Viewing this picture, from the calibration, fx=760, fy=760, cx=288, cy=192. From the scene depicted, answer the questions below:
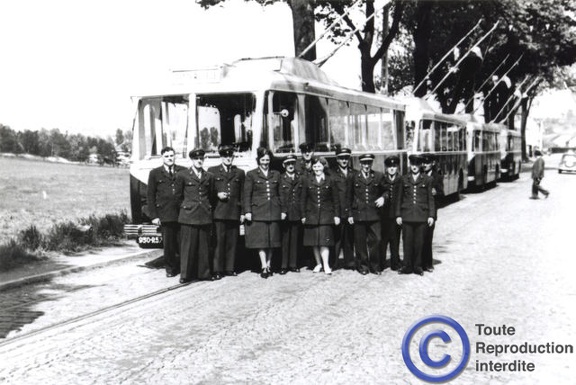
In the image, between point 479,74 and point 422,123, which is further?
point 479,74

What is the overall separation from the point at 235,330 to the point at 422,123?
1562 centimetres

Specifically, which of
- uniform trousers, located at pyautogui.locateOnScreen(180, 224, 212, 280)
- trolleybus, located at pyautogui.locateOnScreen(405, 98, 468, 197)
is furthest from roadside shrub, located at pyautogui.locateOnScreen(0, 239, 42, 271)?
trolleybus, located at pyautogui.locateOnScreen(405, 98, 468, 197)

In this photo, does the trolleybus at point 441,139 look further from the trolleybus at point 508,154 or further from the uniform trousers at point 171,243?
the uniform trousers at point 171,243

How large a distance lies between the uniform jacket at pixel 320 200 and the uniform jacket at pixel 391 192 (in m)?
0.69

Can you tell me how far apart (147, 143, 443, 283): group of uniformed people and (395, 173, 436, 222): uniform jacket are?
0.5 inches

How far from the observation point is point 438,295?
8.78 metres

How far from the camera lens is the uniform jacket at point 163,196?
33.6 feet

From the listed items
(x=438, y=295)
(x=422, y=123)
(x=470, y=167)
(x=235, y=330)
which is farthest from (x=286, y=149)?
(x=470, y=167)

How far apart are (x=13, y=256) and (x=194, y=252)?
3096 mm

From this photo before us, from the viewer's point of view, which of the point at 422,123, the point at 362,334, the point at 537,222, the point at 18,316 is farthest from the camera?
the point at 422,123

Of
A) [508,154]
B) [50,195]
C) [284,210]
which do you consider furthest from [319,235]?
[508,154]

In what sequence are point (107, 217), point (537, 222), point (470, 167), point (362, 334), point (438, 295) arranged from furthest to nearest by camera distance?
point (470, 167)
point (537, 222)
point (107, 217)
point (438, 295)
point (362, 334)

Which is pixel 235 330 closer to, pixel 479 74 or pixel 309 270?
pixel 309 270

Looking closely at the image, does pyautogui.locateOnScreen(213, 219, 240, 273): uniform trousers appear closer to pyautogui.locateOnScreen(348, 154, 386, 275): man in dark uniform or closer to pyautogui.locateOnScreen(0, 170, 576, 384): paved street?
pyautogui.locateOnScreen(0, 170, 576, 384): paved street
